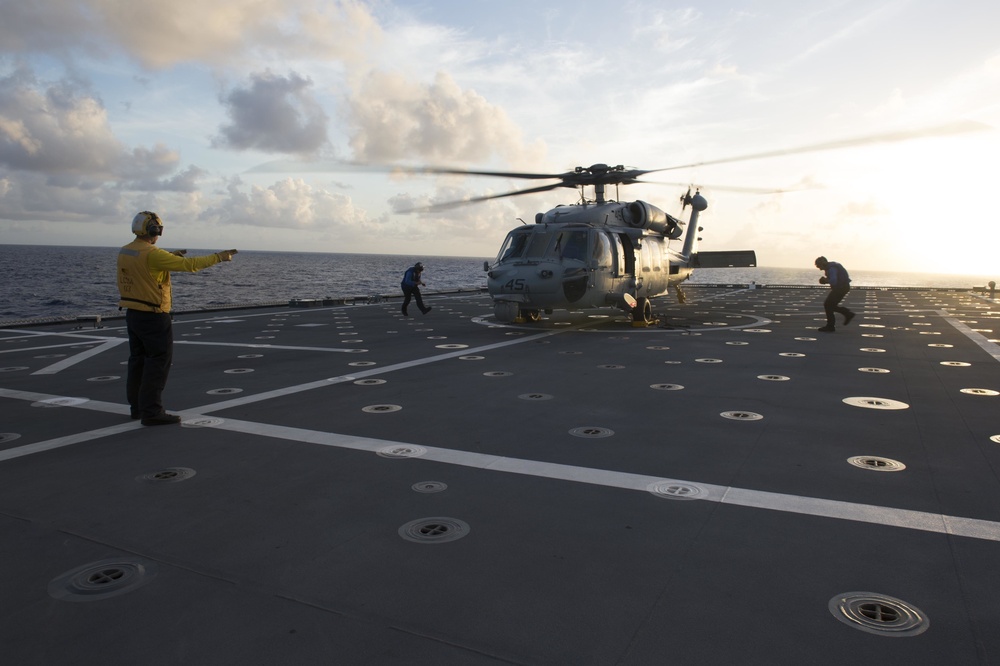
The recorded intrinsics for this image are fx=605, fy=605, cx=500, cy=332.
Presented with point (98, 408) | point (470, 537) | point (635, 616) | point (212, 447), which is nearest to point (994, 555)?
point (635, 616)

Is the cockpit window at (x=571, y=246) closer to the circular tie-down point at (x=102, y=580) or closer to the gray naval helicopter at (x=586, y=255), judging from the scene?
the gray naval helicopter at (x=586, y=255)

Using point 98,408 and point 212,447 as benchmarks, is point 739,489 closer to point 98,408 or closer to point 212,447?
point 212,447

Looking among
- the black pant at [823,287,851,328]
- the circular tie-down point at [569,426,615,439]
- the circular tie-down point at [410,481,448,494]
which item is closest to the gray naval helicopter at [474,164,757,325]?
the black pant at [823,287,851,328]

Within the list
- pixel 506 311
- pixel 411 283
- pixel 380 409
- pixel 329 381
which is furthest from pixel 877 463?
pixel 411 283

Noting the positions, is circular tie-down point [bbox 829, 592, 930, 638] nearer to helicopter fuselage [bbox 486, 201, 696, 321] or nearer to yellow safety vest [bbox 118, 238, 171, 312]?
yellow safety vest [bbox 118, 238, 171, 312]

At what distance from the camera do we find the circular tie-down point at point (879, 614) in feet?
8.88

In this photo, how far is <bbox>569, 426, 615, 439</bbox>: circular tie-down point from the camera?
19.3ft

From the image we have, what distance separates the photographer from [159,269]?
21.3 ft

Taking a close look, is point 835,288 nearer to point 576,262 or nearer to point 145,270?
point 576,262

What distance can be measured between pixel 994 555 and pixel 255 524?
4.37m

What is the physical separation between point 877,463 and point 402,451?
4.00 metres

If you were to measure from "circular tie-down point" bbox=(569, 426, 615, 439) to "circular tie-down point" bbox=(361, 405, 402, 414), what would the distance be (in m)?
2.16

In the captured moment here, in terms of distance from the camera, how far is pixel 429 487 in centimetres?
450

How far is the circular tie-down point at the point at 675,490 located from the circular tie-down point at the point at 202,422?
4.58 m
